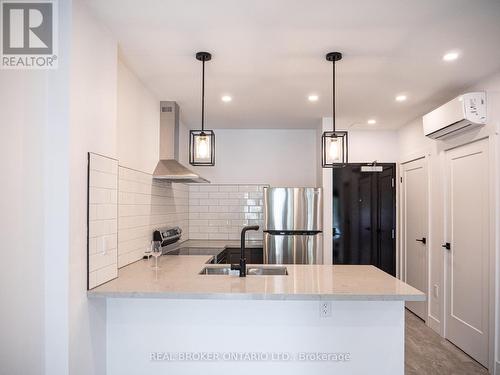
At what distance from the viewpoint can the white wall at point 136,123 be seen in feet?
8.48

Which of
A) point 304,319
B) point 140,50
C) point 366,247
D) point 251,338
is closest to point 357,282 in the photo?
point 304,319

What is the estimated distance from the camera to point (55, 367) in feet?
5.29

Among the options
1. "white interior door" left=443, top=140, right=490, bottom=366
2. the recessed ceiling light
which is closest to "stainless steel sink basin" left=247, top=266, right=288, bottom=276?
"white interior door" left=443, top=140, right=490, bottom=366

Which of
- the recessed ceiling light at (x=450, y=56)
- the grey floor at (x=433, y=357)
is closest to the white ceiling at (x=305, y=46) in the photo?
the recessed ceiling light at (x=450, y=56)

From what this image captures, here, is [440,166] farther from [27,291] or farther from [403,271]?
[27,291]

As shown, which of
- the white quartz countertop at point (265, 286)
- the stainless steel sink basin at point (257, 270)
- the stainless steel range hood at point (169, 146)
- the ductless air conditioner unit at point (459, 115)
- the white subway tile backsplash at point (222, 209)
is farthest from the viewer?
the white subway tile backsplash at point (222, 209)

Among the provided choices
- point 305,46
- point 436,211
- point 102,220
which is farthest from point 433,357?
point 102,220

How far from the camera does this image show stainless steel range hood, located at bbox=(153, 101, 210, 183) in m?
3.26

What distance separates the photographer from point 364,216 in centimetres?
471

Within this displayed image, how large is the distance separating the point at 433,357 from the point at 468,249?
1078 millimetres

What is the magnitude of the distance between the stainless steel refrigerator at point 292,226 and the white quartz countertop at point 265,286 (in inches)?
58.4

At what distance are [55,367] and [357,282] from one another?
5.70ft

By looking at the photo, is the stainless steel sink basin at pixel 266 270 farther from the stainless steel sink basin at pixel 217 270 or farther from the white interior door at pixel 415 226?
the white interior door at pixel 415 226

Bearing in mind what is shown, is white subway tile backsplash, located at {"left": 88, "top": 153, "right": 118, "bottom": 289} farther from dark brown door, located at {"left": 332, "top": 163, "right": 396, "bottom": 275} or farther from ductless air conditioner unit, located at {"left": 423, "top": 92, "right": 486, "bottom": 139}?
dark brown door, located at {"left": 332, "top": 163, "right": 396, "bottom": 275}
